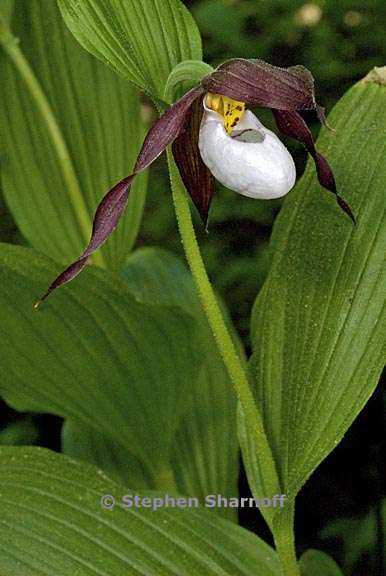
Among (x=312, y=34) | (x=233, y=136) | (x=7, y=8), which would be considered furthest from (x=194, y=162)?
(x=312, y=34)

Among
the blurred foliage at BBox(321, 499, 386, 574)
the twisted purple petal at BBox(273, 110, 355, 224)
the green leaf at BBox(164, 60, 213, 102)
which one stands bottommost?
the blurred foliage at BBox(321, 499, 386, 574)

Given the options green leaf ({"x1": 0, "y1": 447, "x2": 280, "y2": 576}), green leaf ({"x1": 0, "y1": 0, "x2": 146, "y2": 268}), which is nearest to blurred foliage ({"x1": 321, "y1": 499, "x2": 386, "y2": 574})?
green leaf ({"x1": 0, "y1": 447, "x2": 280, "y2": 576})

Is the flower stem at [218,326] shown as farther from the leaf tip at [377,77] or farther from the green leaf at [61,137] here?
the green leaf at [61,137]

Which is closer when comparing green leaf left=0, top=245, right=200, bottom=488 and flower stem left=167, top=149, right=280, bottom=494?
flower stem left=167, top=149, right=280, bottom=494

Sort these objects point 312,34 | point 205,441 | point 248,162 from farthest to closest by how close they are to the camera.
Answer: point 312,34, point 205,441, point 248,162

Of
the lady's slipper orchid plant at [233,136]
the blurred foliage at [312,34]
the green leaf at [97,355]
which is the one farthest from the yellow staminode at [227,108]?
the blurred foliage at [312,34]

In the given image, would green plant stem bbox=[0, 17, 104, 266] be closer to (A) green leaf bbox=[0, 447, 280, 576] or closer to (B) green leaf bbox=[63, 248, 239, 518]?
(B) green leaf bbox=[63, 248, 239, 518]

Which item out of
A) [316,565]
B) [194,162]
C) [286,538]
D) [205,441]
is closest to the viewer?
[194,162]

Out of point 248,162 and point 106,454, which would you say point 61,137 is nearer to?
point 106,454
